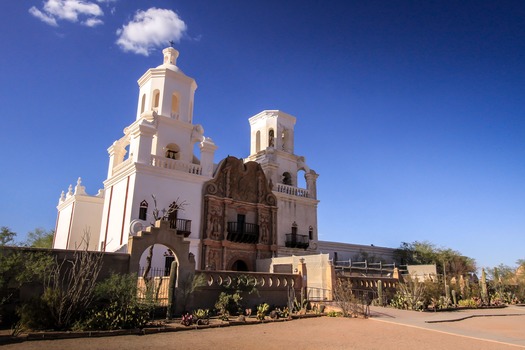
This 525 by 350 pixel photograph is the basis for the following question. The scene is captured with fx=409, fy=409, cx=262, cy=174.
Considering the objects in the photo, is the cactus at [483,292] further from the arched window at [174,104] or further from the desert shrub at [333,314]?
the arched window at [174,104]

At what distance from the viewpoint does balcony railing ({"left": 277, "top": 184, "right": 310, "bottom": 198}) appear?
3325 cm

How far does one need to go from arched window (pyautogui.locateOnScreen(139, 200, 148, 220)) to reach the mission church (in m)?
0.06

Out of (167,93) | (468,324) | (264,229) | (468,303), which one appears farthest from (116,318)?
(468,303)

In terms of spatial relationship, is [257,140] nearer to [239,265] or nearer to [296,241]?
[296,241]

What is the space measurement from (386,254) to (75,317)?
115 feet

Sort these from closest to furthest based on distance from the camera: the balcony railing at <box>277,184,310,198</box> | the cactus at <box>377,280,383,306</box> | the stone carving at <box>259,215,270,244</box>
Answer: the cactus at <box>377,280,383,306</box> < the stone carving at <box>259,215,270,244</box> < the balcony railing at <box>277,184,310,198</box>

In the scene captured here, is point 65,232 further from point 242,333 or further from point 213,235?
point 242,333

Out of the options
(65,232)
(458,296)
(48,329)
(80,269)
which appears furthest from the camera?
(65,232)

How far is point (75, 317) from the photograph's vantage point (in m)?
12.0

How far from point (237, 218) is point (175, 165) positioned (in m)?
6.06

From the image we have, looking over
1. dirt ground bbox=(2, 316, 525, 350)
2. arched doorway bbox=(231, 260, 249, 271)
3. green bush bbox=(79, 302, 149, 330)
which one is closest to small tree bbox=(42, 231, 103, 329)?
green bush bbox=(79, 302, 149, 330)

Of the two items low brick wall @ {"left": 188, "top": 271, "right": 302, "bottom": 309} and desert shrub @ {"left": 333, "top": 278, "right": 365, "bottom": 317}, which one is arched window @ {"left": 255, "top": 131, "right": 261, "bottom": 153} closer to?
low brick wall @ {"left": 188, "top": 271, "right": 302, "bottom": 309}

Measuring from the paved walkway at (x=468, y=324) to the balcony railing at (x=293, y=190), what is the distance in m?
14.5

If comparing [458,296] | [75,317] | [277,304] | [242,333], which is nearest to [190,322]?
[242,333]
